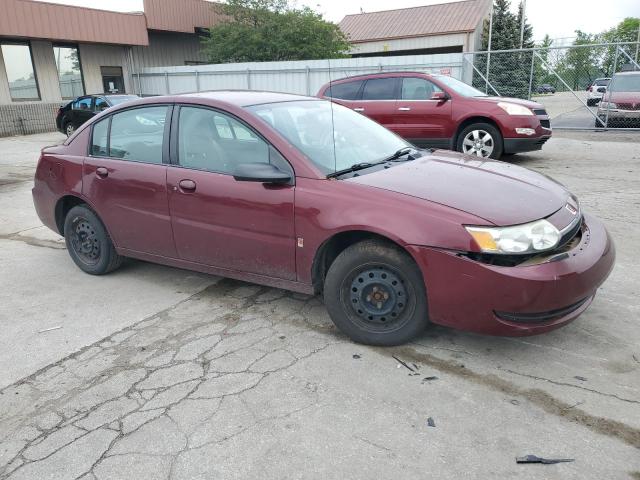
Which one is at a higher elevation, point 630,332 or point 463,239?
point 463,239

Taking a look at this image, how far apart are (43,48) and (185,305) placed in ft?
69.0

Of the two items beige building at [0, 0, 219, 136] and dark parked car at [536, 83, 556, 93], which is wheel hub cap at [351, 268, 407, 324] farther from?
beige building at [0, 0, 219, 136]

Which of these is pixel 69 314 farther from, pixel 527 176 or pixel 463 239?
pixel 527 176

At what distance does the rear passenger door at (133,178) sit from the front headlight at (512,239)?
7.85 ft

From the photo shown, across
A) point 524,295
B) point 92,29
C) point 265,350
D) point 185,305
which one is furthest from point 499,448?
point 92,29

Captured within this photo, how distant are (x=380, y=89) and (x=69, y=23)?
1582 centimetres

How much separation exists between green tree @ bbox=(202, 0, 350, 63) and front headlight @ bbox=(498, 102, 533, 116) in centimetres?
1761

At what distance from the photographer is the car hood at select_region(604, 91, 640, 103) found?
1348 cm

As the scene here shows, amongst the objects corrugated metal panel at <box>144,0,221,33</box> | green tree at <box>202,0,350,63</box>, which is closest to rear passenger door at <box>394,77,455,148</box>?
green tree at <box>202,0,350,63</box>

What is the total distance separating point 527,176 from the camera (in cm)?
370

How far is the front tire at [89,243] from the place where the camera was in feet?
15.3

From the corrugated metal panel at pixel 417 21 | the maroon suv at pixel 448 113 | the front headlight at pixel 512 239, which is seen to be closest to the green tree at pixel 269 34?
the corrugated metal panel at pixel 417 21

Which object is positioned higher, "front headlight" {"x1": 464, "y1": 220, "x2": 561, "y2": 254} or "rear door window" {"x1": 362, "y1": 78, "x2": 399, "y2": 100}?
"rear door window" {"x1": 362, "y1": 78, "x2": 399, "y2": 100}

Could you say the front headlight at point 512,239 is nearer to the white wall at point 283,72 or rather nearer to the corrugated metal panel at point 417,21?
the white wall at point 283,72
